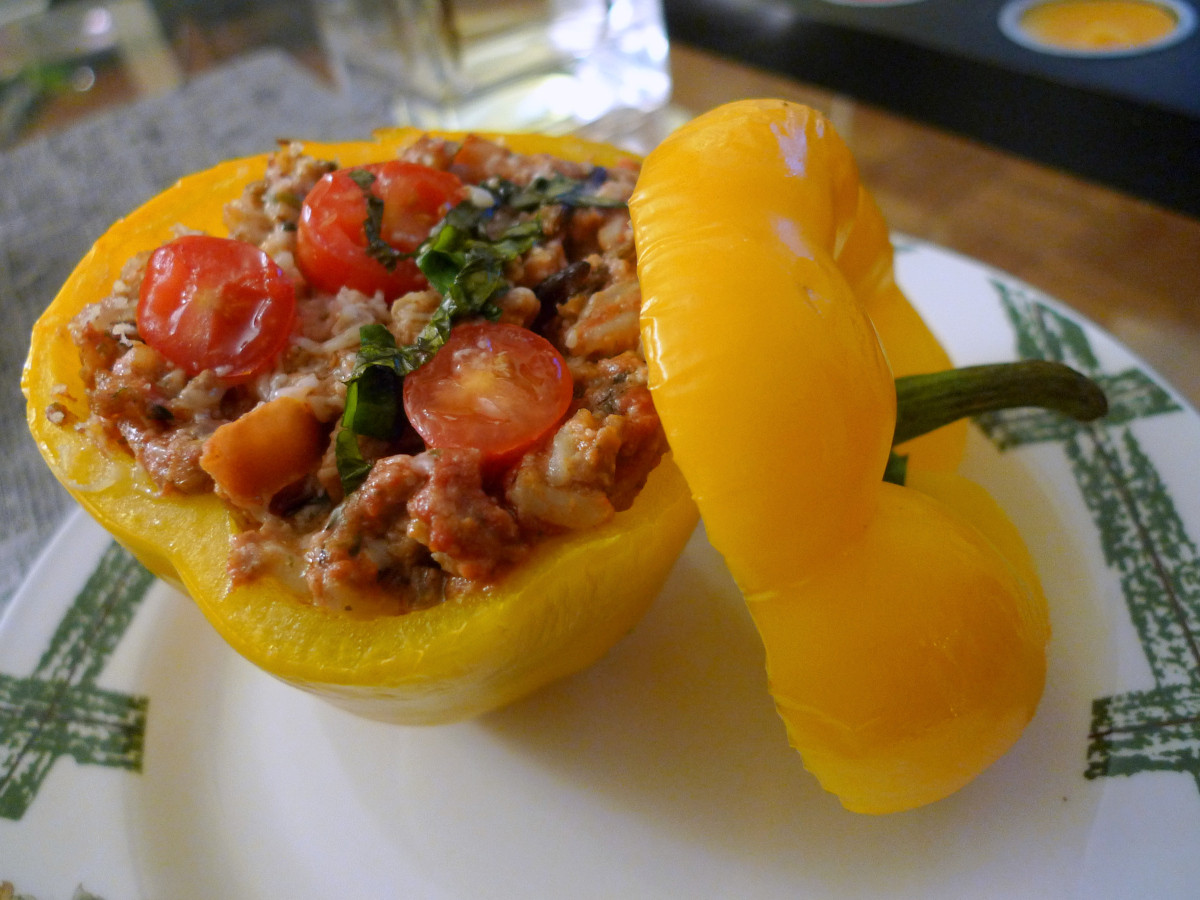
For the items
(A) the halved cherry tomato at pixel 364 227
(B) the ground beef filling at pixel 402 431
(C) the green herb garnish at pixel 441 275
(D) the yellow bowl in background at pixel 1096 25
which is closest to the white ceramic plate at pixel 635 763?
(B) the ground beef filling at pixel 402 431

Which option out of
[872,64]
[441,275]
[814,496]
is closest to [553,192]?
[441,275]

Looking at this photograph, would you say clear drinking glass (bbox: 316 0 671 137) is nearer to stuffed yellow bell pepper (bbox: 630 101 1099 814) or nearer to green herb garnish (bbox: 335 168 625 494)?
green herb garnish (bbox: 335 168 625 494)

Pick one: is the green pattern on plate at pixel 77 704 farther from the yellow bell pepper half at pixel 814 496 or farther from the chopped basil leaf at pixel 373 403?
the yellow bell pepper half at pixel 814 496

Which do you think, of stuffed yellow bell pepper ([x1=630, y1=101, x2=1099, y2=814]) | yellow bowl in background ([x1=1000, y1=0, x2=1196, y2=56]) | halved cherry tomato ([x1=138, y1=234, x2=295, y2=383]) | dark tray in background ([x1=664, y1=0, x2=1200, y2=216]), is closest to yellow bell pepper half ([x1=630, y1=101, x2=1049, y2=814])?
stuffed yellow bell pepper ([x1=630, y1=101, x2=1099, y2=814])

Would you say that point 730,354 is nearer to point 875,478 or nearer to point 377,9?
point 875,478

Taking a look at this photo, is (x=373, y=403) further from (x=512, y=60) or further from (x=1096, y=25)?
(x=1096, y=25)

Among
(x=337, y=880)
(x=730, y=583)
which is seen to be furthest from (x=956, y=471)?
(x=337, y=880)
